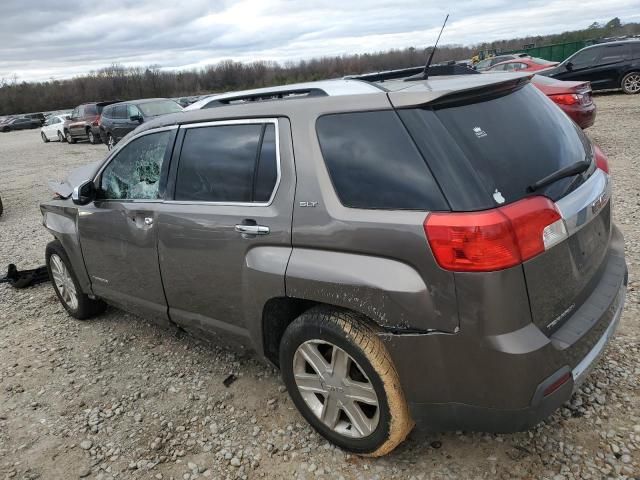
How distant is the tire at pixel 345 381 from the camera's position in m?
2.26

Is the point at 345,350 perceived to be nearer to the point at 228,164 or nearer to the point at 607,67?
the point at 228,164

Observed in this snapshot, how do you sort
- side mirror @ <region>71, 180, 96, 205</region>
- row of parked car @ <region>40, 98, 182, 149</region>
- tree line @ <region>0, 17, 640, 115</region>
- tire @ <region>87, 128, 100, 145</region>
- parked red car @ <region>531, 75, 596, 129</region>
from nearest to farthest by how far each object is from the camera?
side mirror @ <region>71, 180, 96, 205</region> < parked red car @ <region>531, 75, 596, 129</region> < row of parked car @ <region>40, 98, 182, 149</region> < tire @ <region>87, 128, 100, 145</region> < tree line @ <region>0, 17, 640, 115</region>

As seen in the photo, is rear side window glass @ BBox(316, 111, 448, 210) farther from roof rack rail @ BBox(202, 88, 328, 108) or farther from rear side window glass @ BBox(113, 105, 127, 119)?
rear side window glass @ BBox(113, 105, 127, 119)

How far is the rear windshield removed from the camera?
1982 mm

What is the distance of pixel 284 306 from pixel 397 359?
0.72m

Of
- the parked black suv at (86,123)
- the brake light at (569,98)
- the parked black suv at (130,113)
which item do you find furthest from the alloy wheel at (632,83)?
the parked black suv at (86,123)

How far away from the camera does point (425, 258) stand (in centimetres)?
200

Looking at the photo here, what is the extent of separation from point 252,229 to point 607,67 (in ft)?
55.8

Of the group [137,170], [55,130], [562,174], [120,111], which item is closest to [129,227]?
[137,170]

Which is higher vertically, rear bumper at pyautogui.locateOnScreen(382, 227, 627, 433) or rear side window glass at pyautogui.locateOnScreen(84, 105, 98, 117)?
rear side window glass at pyautogui.locateOnScreen(84, 105, 98, 117)

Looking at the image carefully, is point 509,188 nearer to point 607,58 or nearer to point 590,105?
point 590,105

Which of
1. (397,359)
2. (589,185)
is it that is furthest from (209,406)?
(589,185)

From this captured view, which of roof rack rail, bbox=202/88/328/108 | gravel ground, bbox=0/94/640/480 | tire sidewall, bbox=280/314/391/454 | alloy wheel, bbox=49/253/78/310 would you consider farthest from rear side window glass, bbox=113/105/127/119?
tire sidewall, bbox=280/314/391/454

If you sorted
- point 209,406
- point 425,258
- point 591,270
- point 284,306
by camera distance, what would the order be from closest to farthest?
point 425,258, point 591,270, point 284,306, point 209,406
